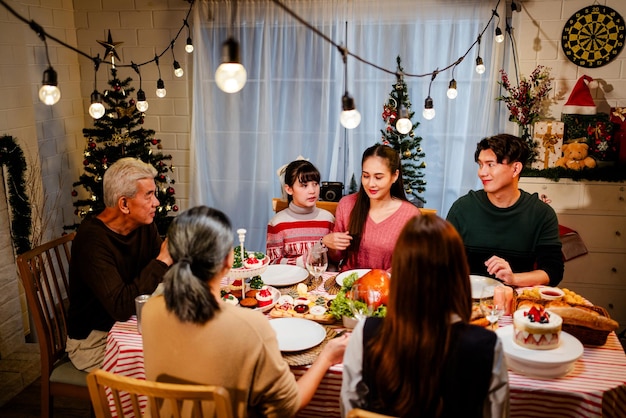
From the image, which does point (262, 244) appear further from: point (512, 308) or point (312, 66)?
point (512, 308)

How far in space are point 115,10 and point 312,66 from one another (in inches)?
65.2

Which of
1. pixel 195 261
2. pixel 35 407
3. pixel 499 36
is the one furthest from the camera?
pixel 499 36

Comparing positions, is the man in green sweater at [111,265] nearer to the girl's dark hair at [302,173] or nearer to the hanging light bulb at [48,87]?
the hanging light bulb at [48,87]

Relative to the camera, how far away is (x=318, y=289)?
248 cm

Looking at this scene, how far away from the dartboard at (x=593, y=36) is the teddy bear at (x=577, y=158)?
65 cm

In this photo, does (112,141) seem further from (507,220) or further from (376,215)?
(507,220)

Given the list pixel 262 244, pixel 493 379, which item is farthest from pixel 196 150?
pixel 493 379

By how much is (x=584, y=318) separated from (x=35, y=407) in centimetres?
275

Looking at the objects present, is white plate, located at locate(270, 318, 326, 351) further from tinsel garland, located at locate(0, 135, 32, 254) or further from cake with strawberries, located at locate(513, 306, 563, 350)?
tinsel garland, located at locate(0, 135, 32, 254)

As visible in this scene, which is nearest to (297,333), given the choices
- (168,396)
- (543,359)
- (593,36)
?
(168,396)

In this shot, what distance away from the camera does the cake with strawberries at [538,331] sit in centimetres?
183

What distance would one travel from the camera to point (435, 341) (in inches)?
55.9

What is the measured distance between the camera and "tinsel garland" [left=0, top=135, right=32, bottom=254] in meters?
3.58

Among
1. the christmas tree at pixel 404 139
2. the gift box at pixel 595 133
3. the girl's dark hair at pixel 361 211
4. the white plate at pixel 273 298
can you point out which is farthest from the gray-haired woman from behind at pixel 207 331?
the gift box at pixel 595 133
